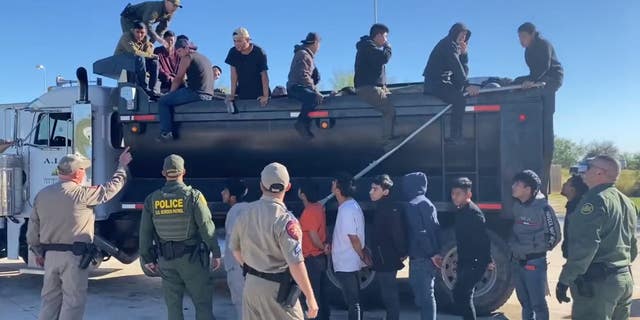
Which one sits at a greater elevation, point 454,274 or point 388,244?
point 388,244

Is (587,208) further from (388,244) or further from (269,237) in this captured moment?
(269,237)

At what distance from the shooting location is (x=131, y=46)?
7.20 metres

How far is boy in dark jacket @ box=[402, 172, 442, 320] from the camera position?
4.93 m

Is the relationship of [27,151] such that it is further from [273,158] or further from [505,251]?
[505,251]

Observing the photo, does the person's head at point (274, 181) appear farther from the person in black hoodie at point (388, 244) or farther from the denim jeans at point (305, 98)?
the denim jeans at point (305, 98)

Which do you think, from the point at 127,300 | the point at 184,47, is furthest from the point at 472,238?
the point at 127,300

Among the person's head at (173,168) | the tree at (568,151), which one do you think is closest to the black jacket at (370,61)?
the person's head at (173,168)

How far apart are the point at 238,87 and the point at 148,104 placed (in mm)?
1203

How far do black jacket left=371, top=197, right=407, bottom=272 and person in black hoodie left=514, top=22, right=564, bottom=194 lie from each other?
186 centimetres

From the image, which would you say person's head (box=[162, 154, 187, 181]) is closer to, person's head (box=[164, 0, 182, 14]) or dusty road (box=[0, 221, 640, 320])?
dusty road (box=[0, 221, 640, 320])

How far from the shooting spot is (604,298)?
12.8ft

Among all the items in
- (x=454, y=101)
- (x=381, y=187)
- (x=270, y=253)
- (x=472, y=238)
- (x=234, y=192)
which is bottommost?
(x=472, y=238)

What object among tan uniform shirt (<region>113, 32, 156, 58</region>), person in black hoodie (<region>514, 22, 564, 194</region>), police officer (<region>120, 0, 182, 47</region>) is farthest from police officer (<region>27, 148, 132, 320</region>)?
person in black hoodie (<region>514, 22, 564, 194</region>)

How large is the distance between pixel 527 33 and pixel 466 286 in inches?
115
